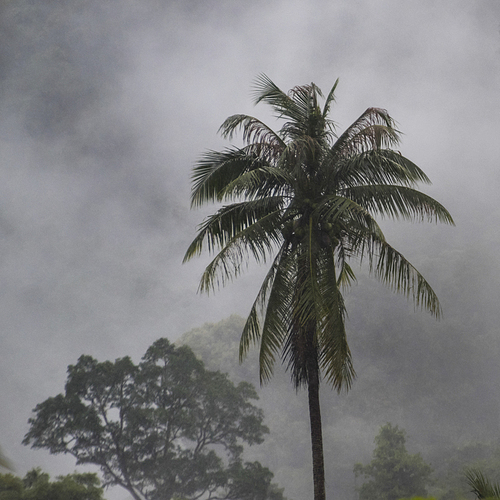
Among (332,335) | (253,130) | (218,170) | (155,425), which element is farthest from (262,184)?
(155,425)

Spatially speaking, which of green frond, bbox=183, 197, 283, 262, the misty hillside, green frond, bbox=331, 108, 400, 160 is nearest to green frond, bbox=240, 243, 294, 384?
green frond, bbox=183, 197, 283, 262

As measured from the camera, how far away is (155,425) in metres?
33.7

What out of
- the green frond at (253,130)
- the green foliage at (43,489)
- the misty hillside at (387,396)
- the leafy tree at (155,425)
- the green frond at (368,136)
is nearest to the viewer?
the green frond at (368,136)

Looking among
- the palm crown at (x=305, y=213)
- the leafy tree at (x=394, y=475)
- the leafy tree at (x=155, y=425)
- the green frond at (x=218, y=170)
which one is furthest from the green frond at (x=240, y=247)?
the leafy tree at (x=394, y=475)

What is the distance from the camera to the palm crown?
7.62 meters

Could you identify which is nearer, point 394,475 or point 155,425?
point 155,425

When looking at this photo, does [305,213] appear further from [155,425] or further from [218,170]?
[155,425]

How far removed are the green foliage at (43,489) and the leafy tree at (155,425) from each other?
328 inches

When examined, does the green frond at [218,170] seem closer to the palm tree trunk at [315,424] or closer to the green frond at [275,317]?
the green frond at [275,317]

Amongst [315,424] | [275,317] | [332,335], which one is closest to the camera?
[332,335]

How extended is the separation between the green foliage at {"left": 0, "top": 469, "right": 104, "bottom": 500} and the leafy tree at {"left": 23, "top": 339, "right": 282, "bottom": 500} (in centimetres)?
833

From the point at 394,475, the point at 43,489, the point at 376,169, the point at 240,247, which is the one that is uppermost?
the point at 376,169

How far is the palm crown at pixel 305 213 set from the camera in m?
7.62

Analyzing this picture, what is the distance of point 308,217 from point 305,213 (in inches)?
3.2
